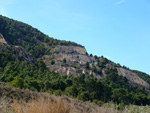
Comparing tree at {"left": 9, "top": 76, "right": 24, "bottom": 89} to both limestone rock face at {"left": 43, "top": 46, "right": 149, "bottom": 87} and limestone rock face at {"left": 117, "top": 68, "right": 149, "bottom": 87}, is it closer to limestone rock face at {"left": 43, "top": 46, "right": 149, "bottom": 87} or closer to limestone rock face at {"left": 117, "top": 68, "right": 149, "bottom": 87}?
limestone rock face at {"left": 43, "top": 46, "right": 149, "bottom": 87}

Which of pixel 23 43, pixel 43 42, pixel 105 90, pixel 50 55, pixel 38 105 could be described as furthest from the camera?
pixel 43 42

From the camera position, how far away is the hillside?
2156 inches

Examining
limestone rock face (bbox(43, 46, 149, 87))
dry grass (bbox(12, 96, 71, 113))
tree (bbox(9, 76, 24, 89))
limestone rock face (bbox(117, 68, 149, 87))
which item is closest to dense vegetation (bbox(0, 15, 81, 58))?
limestone rock face (bbox(43, 46, 149, 87))

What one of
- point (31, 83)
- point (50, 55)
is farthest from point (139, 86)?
point (31, 83)

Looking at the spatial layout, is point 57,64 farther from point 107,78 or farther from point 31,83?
point 31,83

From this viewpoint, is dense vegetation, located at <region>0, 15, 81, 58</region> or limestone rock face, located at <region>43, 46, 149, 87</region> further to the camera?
dense vegetation, located at <region>0, 15, 81, 58</region>

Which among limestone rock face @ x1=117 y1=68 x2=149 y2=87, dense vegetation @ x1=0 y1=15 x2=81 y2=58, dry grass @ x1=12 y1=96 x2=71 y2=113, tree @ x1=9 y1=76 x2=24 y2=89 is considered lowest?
tree @ x1=9 y1=76 x2=24 y2=89

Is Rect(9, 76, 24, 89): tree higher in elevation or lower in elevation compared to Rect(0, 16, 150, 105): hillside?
lower

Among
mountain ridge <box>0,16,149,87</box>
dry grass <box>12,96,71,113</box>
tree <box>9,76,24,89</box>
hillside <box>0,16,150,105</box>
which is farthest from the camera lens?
mountain ridge <box>0,16,149,87</box>

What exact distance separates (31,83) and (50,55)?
209 feet

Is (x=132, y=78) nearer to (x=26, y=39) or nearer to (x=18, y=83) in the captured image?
(x=26, y=39)

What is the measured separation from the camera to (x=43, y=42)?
444 ft

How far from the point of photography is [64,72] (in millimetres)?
85750

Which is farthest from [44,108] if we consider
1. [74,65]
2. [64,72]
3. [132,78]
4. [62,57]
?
[132,78]
